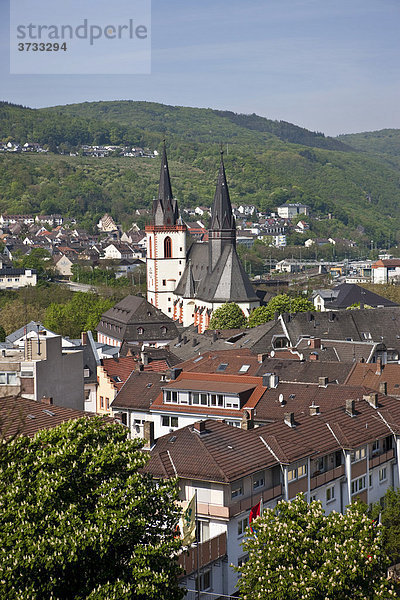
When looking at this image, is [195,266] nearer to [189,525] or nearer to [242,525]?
[242,525]

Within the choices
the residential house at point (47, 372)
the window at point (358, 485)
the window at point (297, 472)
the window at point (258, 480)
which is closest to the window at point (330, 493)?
the window at point (358, 485)

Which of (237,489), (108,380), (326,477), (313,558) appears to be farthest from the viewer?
(108,380)

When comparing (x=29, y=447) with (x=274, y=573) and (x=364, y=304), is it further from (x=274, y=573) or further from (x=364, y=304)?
(x=364, y=304)

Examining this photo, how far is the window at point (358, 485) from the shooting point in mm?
35259

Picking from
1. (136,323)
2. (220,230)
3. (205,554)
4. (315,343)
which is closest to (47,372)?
(205,554)

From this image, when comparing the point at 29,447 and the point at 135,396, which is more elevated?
the point at 29,447

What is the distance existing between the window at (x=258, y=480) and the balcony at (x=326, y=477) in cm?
289

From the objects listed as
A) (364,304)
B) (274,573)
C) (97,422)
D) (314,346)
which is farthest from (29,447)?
(364,304)

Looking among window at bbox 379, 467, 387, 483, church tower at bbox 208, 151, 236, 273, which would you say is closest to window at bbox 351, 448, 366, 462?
window at bbox 379, 467, 387, 483

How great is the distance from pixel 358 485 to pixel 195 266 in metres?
71.3

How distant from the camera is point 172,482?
23.5 meters

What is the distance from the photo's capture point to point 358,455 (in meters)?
35.5

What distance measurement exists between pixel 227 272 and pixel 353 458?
206 feet

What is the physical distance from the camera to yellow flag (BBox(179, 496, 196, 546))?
26206mm
